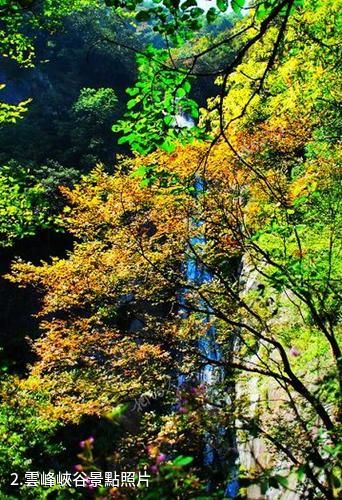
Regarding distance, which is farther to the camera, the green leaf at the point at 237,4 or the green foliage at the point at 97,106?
the green foliage at the point at 97,106

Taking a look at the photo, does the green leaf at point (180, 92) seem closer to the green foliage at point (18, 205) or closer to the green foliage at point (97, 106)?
the green foliage at point (18, 205)

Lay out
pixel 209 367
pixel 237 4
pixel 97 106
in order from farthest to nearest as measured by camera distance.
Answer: pixel 97 106
pixel 209 367
pixel 237 4

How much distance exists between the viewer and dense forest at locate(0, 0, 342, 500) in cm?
292

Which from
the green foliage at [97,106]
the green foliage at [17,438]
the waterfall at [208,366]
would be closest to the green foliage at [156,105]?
the waterfall at [208,366]

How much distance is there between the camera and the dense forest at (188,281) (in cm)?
292

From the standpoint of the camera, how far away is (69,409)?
9547 millimetres

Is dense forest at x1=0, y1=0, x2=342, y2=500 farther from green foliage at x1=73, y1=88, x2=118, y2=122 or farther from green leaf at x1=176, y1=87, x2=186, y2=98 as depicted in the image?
green foliage at x1=73, y1=88, x2=118, y2=122

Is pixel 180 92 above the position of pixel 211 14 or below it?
below

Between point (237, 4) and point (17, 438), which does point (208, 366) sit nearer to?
point (17, 438)

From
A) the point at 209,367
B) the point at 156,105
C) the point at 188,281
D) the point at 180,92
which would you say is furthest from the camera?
the point at 209,367

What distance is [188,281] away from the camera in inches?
540

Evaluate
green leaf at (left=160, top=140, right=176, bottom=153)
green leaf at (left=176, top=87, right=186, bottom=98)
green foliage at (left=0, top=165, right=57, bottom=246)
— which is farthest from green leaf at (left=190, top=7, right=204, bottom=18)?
green foliage at (left=0, top=165, right=57, bottom=246)

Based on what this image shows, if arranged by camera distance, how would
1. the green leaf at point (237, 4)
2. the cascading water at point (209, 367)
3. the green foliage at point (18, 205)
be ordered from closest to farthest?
the green leaf at point (237, 4) → the green foliage at point (18, 205) → the cascading water at point (209, 367)

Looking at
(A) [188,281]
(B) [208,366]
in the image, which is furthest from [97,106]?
(B) [208,366]
